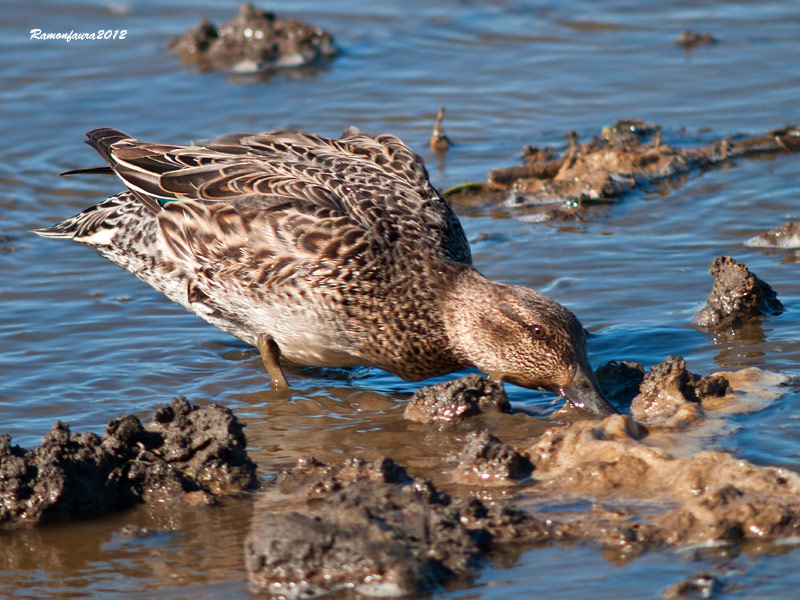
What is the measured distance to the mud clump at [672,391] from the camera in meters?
6.18

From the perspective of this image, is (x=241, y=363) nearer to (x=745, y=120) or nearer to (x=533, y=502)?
(x=533, y=502)

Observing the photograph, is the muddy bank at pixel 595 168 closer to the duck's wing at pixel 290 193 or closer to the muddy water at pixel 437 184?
the muddy water at pixel 437 184

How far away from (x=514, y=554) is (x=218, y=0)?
43.2 feet

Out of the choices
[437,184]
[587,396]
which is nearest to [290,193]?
[587,396]

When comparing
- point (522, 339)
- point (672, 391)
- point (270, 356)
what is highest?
point (522, 339)

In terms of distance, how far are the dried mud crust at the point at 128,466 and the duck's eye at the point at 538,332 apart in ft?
5.78

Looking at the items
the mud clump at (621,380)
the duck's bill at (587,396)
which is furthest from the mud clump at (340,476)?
the mud clump at (621,380)

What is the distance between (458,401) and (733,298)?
6.69 ft

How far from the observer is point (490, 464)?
5574mm

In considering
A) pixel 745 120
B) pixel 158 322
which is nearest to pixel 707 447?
pixel 158 322

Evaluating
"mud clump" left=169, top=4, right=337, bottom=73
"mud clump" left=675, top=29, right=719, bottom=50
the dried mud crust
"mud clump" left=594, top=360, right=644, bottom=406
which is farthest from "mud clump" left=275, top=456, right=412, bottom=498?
"mud clump" left=675, top=29, right=719, bottom=50

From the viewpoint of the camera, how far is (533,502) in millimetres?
5266

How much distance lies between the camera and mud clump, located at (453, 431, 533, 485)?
18.2ft

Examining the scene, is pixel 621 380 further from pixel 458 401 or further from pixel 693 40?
pixel 693 40
